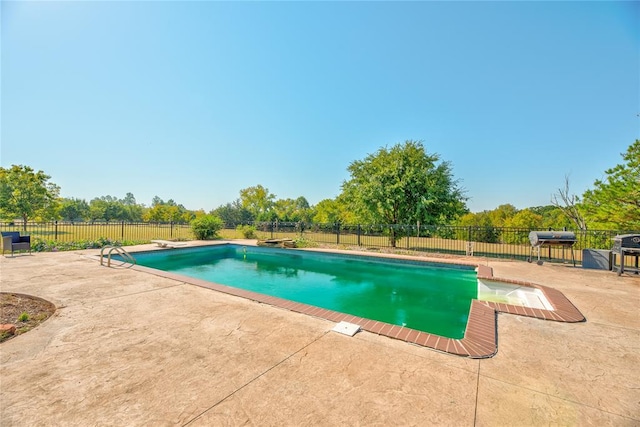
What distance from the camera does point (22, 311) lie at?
375 centimetres

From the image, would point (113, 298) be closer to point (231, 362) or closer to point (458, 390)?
point (231, 362)

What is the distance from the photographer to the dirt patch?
3.23 metres

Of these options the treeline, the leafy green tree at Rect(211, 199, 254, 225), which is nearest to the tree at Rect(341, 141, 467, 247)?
the treeline

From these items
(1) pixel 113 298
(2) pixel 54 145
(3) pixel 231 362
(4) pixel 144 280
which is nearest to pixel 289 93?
(4) pixel 144 280

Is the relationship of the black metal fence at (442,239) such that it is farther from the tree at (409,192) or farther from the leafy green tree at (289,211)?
the leafy green tree at (289,211)

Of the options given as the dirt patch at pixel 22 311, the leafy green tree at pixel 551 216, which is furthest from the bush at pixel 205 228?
the leafy green tree at pixel 551 216

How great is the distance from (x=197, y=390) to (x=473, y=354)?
8.51ft

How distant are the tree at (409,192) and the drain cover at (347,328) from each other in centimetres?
1100

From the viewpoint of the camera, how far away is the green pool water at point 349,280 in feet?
17.9

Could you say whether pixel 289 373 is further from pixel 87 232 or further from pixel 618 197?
pixel 87 232

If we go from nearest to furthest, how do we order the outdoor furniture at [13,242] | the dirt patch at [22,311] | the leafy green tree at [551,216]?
the dirt patch at [22,311] → the outdoor furniture at [13,242] → the leafy green tree at [551,216]

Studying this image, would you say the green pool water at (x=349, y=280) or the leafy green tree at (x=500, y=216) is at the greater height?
the leafy green tree at (x=500, y=216)

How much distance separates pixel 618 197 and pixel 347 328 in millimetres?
12490

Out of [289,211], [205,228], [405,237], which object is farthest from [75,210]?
[405,237]
